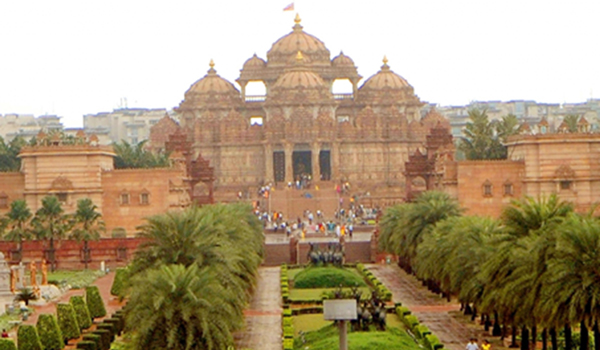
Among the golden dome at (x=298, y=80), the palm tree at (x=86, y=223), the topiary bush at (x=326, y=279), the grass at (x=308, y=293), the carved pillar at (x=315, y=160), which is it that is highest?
the golden dome at (x=298, y=80)

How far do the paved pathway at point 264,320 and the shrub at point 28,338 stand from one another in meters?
6.30

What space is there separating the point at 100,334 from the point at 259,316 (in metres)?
10.3

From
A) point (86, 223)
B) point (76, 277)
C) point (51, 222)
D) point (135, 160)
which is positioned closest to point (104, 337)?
point (76, 277)

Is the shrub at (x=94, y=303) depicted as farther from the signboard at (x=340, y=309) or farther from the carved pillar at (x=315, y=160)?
the carved pillar at (x=315, y=160)

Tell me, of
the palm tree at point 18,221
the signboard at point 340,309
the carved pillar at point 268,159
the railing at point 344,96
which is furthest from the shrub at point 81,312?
the railing at point 344,96

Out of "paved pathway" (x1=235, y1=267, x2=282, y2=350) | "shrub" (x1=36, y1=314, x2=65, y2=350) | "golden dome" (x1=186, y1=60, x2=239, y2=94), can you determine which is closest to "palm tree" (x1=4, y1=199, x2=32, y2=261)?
"paved pathway" (x1=235, y1=267, x2=282, y2=350)

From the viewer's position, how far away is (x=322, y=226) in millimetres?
91250

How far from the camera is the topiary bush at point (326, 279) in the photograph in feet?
208

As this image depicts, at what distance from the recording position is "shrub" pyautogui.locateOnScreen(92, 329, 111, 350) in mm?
42859

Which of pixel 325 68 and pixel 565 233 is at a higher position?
A: pixel 325 68

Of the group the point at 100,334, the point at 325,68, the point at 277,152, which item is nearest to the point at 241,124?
the point at 277,152

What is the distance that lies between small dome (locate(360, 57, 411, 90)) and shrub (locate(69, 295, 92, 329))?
80.8 m

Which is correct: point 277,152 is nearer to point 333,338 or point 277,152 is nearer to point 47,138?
point 47,138

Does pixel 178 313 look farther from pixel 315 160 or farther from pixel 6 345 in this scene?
pixel 315 160
